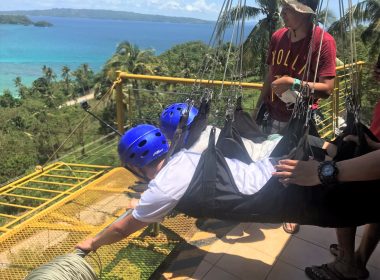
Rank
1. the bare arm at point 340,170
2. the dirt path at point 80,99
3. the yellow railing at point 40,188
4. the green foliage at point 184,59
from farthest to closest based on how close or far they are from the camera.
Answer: the dirt path at point 80,99 < the green foliage at point 184,59 < the yellow railing at point 40,188 < the bare arm at point 340,170

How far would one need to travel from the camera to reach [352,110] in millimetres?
1935

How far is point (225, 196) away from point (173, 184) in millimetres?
258

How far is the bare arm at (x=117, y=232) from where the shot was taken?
5.58 ft

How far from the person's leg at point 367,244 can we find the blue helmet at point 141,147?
4.25 ft

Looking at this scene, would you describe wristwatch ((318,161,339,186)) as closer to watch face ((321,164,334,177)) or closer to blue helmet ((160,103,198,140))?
watch face ((321,164,334,177))

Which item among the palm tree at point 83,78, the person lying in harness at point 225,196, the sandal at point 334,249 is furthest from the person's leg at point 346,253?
the palm tree at point 83,78

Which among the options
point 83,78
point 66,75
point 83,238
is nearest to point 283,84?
point 83,238

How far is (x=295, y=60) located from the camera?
243 centimetres

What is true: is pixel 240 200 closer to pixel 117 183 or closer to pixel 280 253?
pixel 280 253

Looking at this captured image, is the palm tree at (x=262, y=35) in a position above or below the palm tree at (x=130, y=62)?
above

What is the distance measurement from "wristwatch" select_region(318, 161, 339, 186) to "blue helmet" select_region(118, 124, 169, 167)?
0.76 m

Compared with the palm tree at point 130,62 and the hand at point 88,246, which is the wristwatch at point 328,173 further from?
the palm tree at point 130,62

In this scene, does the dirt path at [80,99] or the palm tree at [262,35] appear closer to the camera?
the palm tree at [262,35]

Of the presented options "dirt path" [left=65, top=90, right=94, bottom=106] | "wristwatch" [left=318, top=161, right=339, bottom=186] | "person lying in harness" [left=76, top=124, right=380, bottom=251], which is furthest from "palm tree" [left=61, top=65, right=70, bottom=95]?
"wristwatch" [left=318, top=161, right=339, bottom=186]
